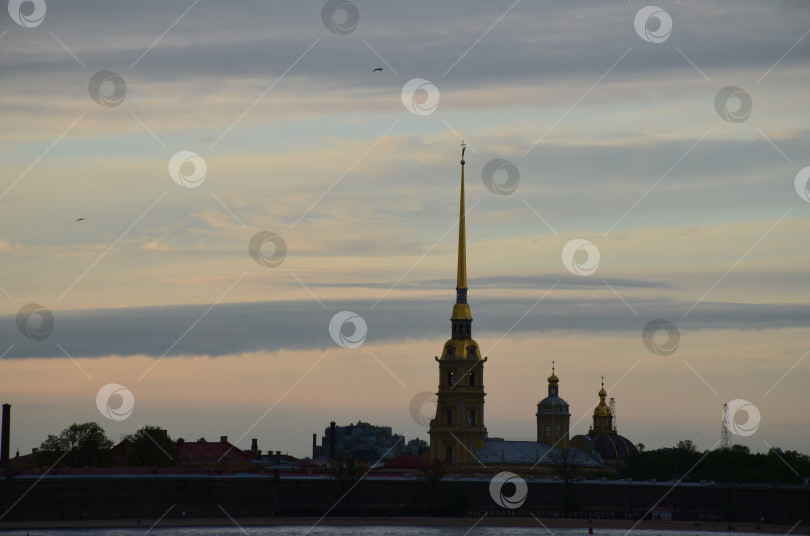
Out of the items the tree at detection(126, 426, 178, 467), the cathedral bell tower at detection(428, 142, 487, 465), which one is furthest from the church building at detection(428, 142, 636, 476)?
the tree at detection(126, 426, 178, 467)

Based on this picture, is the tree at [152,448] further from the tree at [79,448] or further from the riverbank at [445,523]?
the riverbank at [445,523]

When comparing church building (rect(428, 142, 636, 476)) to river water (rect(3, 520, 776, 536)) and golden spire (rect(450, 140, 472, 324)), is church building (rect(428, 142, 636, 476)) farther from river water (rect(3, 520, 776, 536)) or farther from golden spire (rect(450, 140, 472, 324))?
river water (rect(3, 520, 776, 536))

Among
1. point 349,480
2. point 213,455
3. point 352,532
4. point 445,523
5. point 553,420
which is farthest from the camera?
point 553,420

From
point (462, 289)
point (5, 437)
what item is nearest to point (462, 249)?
point (462, 289)

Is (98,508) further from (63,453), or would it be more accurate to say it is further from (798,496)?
(798,496)

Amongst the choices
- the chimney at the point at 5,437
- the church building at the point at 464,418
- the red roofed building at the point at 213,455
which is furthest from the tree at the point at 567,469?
the chimney at the point at 5,437

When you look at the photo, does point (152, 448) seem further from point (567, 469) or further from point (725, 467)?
point (725, 467)

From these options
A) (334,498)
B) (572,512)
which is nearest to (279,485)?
(334,498)
